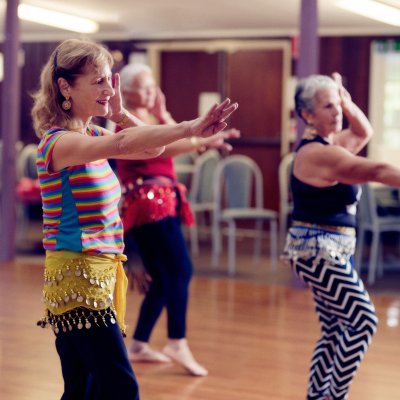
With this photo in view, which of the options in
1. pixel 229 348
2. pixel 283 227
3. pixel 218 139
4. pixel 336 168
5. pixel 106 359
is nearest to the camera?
pixel 106 359

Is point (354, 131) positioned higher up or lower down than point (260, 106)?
lower down

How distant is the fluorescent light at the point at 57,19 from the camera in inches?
285

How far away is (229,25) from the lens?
7746mm

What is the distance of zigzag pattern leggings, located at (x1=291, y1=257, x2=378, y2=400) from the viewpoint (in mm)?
2217

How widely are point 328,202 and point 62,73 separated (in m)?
1.08

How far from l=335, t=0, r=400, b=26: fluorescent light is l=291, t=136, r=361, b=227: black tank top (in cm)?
428

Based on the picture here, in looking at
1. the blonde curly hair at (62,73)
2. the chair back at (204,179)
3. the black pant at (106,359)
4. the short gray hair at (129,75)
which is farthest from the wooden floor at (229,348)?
the chair back at (204,179)

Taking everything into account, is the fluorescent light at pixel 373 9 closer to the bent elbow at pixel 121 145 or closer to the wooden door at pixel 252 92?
the wooden door at pixel 252 92

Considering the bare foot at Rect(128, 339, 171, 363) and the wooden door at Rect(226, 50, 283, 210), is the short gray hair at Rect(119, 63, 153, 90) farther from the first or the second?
the wooden door at Rect(226, 50, 283, 210)

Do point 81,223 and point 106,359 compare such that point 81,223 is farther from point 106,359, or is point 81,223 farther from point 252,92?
point 252,92

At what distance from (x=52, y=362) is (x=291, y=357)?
3.86ft

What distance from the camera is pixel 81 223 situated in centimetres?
161

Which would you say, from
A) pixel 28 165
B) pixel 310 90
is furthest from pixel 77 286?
pixel 28 165

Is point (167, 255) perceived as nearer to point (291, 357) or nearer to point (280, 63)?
point (291, 357)
